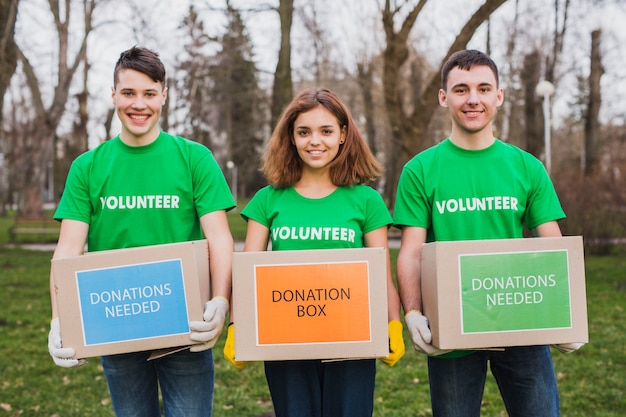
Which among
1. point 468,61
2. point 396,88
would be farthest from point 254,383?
point 396,88

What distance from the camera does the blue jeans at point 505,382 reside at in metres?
2.26

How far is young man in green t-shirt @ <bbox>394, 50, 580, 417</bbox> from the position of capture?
89.9 inches

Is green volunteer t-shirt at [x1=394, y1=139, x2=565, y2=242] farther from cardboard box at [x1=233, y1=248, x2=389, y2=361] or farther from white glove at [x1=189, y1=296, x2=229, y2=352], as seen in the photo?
white glove at [x1=189, y1=296, x2=229, y2=352]

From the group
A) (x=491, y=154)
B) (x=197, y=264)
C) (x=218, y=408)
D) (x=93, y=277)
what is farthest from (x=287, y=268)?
(x=218, y=408)

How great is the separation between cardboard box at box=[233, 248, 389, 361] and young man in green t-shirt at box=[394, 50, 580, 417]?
21cm

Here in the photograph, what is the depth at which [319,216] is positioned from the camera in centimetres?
234

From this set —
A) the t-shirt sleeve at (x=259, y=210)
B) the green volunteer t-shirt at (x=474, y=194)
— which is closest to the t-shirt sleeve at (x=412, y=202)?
the green volunteer t-shirt at (x=474, y=194)

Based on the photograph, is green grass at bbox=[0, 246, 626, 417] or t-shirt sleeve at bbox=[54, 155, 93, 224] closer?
t-shirt sleeve at bbox=[54, 155, 93, 224]

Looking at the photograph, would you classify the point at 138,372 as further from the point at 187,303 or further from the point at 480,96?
the point at 480,96

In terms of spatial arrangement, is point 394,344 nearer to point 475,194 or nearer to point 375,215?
point 375,215

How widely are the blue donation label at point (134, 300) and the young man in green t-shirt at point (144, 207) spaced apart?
0.18 meters

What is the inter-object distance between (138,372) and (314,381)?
69cm

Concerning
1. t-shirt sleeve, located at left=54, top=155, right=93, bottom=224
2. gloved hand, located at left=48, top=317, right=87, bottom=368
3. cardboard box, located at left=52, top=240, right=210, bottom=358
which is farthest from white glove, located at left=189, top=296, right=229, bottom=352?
t-shirt sleeve, located at left=54, top=155, right=93, bottom=224

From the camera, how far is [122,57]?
2336 mm
